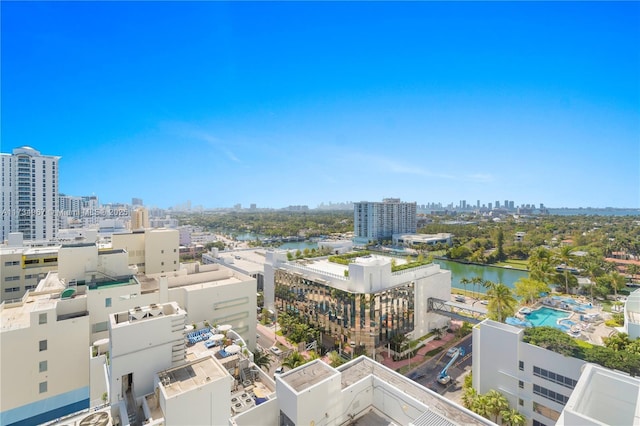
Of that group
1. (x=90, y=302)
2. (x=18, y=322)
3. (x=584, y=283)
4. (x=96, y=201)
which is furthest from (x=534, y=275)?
(x=96, y=201)

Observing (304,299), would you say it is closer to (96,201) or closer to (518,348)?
(518,348)

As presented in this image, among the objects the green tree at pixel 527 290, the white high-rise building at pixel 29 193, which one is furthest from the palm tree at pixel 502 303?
the white high-rise building at pixel 29 193

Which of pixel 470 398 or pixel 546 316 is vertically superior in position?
pixel 546 316

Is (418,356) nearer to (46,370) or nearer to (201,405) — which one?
(201,405)

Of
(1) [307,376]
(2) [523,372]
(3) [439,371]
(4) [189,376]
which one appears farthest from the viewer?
(3) [439,371]

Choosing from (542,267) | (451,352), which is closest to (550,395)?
(451,352)

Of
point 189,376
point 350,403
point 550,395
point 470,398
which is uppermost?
point 189,376

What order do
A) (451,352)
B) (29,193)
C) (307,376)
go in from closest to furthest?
(307,376) → (451,352) → (29,193)

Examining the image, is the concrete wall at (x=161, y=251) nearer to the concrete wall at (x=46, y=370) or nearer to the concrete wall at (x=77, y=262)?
the concrete wall at (x=77, y=262)

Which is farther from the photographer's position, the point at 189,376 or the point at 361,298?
the point at 361,298
